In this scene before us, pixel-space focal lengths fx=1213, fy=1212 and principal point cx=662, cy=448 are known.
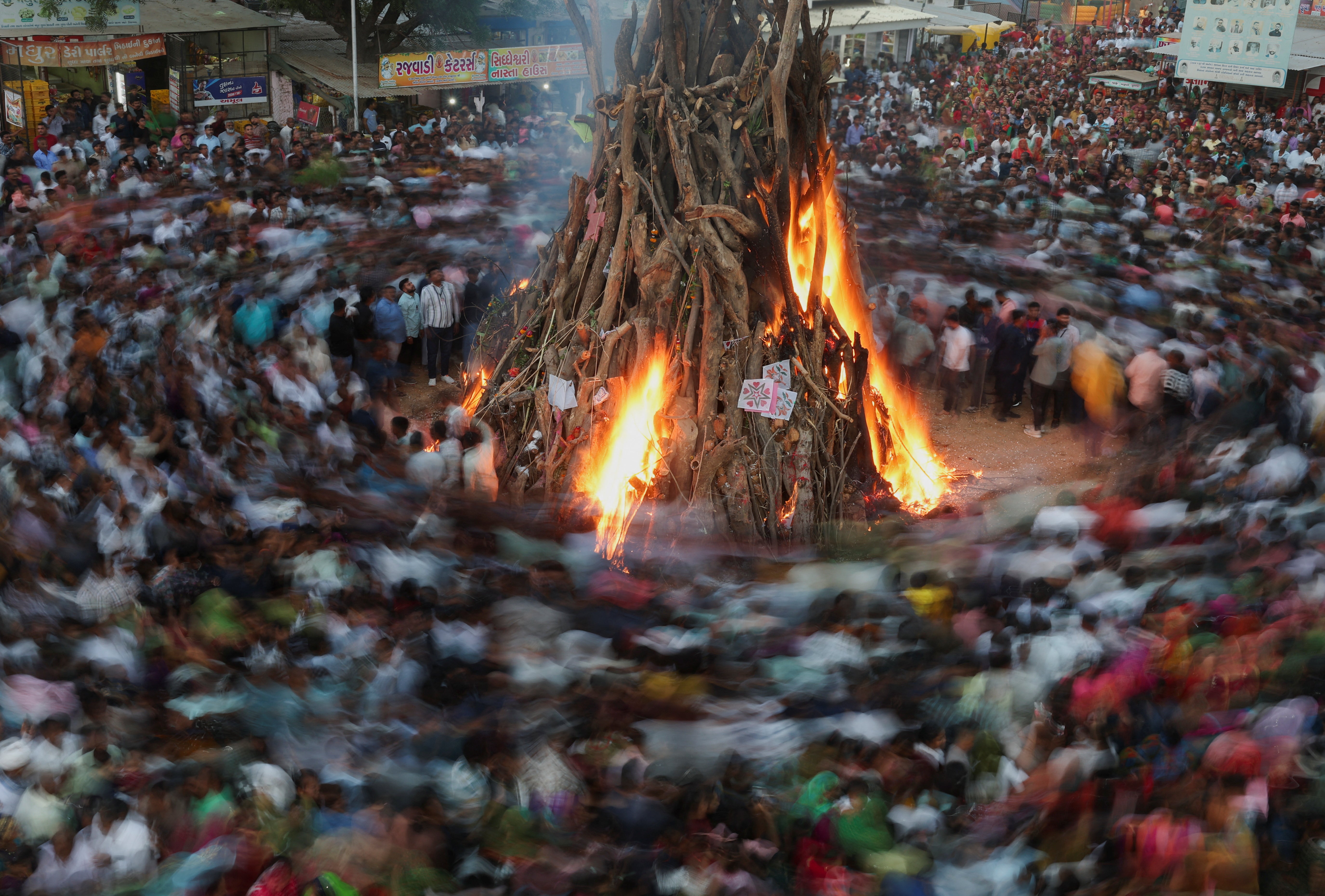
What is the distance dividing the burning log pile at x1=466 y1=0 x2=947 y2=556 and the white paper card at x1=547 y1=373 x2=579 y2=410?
0.01 m

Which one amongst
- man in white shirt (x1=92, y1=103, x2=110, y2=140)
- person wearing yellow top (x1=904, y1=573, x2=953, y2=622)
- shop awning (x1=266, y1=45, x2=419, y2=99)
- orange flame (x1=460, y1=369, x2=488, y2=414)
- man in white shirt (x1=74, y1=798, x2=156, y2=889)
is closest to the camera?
man in white shirt (x1=74, y1=798, x2=156, y2=889)

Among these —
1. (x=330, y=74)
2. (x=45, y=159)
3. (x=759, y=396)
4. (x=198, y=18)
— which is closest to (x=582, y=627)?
(x=759, y=396)

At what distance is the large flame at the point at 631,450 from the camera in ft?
31.4

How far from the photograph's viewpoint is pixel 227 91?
2262 centimetres

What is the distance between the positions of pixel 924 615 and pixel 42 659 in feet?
18.3

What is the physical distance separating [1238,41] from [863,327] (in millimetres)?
19172

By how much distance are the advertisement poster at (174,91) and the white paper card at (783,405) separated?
1743cm

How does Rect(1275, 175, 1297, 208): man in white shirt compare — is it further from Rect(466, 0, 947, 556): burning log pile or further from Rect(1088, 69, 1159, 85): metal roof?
Rect(466, 0, 947, 556): burning log pile

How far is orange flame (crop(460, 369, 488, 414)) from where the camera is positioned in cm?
1100

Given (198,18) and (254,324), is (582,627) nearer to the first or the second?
(254,324)

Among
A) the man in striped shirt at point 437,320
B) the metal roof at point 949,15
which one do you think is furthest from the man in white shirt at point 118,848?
the metal roof at point 949,15

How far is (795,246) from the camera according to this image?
1038 centimetres

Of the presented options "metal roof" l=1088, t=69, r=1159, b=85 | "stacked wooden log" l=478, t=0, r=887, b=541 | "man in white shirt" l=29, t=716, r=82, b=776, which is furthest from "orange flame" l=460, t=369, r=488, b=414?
"metal roof" l=1088, t=69, r=1159, b=85

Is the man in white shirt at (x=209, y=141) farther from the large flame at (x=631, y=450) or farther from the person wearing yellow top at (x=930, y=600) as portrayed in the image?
the person wearing yellow top at (x=930, y=600)
